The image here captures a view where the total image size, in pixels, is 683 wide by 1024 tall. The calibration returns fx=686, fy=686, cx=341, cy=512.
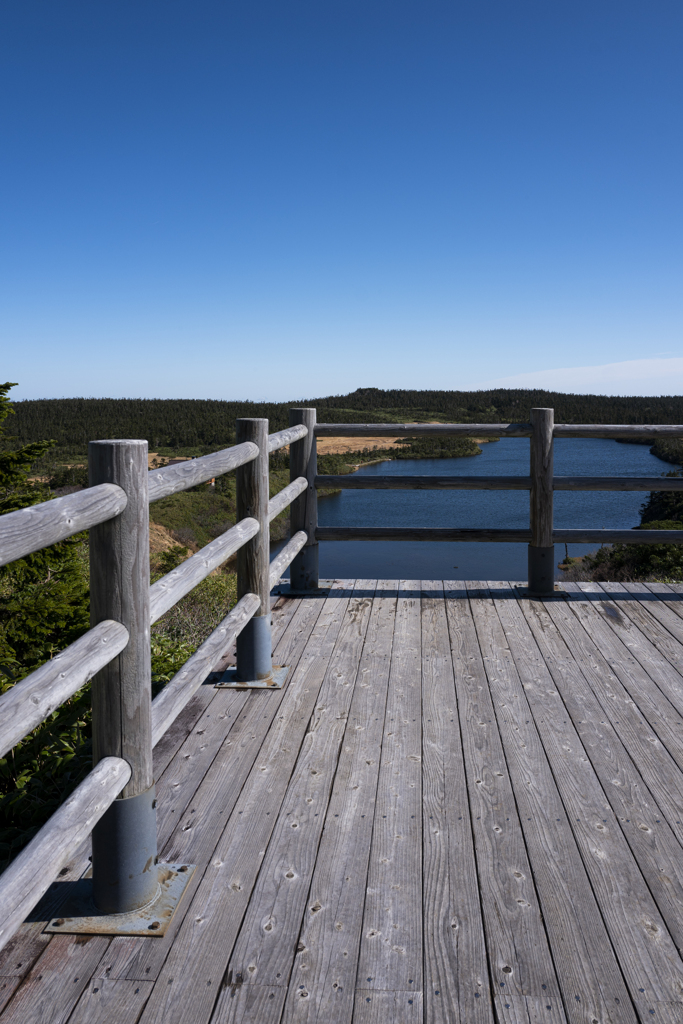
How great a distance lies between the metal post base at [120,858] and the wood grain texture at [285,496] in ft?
5.86

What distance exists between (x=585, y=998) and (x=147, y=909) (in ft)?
3.61

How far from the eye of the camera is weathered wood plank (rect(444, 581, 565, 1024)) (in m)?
1.56

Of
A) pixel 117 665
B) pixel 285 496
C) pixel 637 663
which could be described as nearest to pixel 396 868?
pixel 117 665

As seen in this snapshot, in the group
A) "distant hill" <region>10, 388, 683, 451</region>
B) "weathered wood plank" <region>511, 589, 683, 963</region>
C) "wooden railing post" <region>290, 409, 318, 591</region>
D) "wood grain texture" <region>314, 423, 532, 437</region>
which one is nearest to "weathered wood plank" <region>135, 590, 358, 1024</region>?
"weathered wood plank" <region>511, 589, 683, 963</region>

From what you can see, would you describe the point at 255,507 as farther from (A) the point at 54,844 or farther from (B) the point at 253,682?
(A) the point at 54,844

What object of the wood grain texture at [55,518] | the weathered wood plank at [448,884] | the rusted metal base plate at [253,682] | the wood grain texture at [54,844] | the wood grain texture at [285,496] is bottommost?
the weathered wood plank at [448,884]

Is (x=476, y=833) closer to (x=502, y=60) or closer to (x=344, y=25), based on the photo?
(x=344, y=25)

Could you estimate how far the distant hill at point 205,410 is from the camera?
40.8 meters

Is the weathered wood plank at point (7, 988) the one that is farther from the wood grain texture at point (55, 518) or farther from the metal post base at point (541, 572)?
the metal post base at point (541, 572)

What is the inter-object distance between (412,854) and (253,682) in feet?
4.90

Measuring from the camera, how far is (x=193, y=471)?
7.52 ft

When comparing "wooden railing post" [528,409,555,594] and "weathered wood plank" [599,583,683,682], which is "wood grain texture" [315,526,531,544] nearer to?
"wooden railing post" [528,409,555,594]

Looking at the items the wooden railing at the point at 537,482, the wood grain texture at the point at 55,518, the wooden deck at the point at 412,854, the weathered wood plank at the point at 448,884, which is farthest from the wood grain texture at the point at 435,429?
the wood grain texture at the point at 55,518

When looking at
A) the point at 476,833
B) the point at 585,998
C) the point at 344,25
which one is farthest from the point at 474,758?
the point at 344,25
